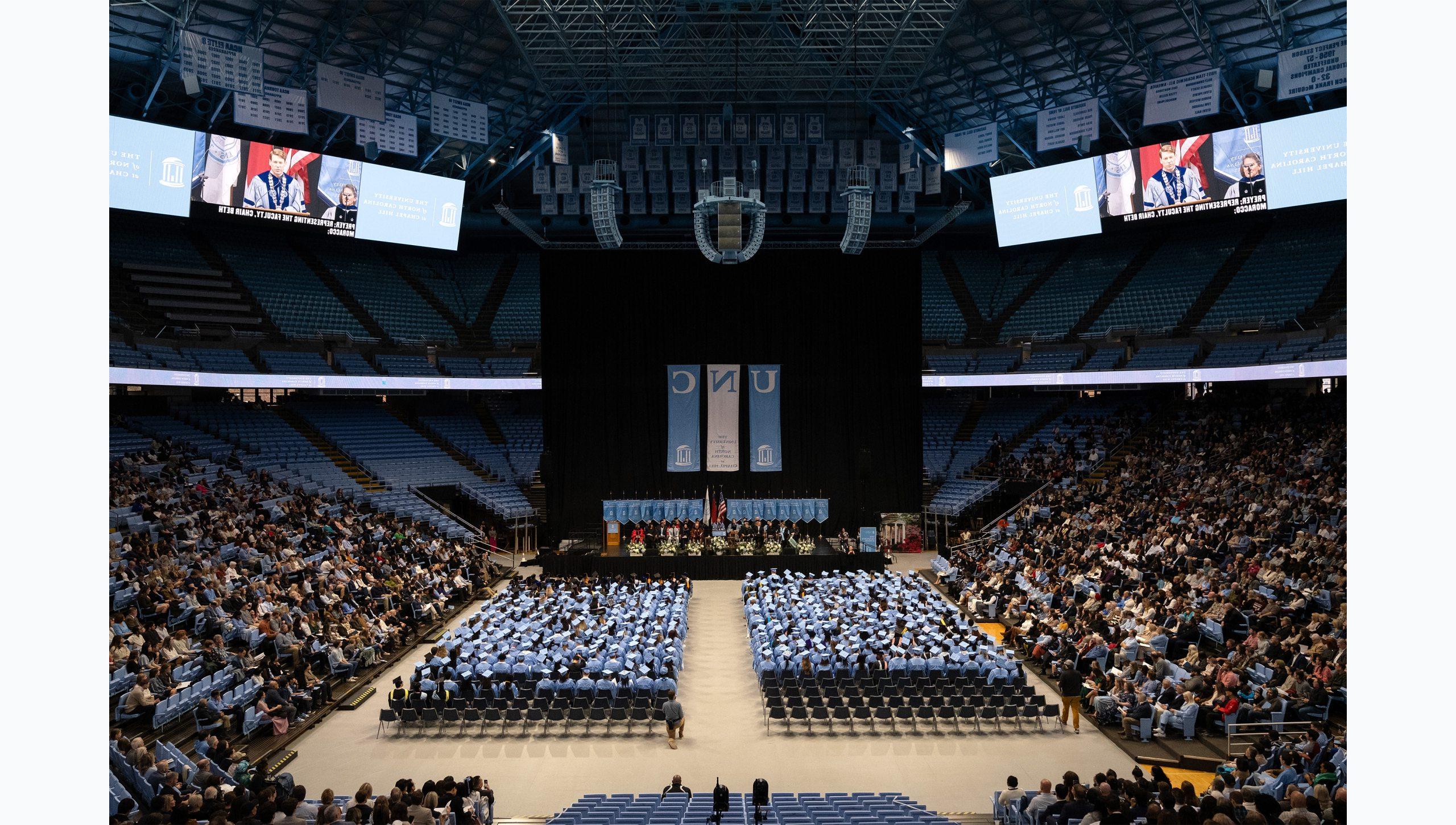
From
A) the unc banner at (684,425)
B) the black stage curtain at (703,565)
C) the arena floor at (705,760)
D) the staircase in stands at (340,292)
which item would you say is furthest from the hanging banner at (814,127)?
the arena floor at (705,760)

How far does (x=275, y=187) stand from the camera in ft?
109

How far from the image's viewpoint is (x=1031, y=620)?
21703 millimetres

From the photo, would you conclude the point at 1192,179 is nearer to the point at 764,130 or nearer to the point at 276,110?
the point at 764,130

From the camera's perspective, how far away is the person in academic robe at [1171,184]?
32562 mm

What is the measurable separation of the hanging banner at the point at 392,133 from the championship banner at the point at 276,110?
10.6ft

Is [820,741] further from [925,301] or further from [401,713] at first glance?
[925,301]

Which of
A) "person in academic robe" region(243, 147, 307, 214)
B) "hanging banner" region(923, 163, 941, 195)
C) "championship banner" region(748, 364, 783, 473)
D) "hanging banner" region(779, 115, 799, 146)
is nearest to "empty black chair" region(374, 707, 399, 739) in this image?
"championship banner" region(748, 364, 783, 473)

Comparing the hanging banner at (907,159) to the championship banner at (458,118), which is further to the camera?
the hanging banner at (907,159)

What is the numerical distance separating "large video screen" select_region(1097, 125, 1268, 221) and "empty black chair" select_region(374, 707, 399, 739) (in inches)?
1127

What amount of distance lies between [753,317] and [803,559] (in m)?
9.38

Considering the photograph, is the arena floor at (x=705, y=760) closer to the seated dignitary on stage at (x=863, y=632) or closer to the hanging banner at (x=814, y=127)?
the seated dignitary on stage at (x=863, y=632)

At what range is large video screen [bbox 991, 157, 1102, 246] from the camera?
34469 mm

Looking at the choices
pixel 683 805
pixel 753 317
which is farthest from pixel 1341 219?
pixel 683 805

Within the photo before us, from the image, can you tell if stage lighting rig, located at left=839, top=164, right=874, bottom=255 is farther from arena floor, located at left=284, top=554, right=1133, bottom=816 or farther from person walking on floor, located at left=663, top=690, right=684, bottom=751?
person walking on floor, located at left=663, top=690, right=684, bottom=751
